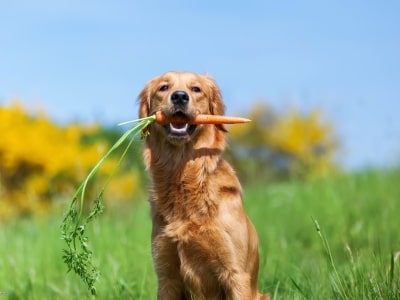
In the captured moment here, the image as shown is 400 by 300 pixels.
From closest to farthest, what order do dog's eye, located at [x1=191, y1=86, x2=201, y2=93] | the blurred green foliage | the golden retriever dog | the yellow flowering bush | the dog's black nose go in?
the golden retriever dog
the dog's black nose
dog's eye, located at [x1=191, y1=86, x2=201, y2=93]
the yellow flowering bush
the blurred green foliage

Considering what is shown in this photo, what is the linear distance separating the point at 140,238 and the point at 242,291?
377 cm

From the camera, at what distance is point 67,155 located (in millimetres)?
15312

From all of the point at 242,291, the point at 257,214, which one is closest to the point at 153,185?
the point at 242,291

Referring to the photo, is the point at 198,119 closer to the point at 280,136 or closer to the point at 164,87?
the point at 164,87

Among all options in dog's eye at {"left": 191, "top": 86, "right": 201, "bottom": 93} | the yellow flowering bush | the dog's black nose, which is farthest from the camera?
the yellow flowering bush

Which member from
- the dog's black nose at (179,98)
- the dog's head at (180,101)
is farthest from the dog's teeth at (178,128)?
the dog's black nose at (179,98)

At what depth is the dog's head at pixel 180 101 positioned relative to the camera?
478 centimetres

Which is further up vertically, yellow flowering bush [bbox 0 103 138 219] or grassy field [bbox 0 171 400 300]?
yellow flowering bush [bbox 0 103 138 219]

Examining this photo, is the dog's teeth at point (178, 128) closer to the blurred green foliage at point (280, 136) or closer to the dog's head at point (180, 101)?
the dog's head at point (180, 101)

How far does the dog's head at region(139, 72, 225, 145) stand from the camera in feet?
15.7

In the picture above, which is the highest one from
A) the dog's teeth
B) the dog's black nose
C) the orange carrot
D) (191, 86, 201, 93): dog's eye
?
(191, 86, 201, 93): dog's eye

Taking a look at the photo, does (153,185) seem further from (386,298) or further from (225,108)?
(386,298)

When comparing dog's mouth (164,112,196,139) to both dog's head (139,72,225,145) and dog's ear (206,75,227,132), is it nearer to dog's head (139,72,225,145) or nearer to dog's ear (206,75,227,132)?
dog's head (139,72,225,145)

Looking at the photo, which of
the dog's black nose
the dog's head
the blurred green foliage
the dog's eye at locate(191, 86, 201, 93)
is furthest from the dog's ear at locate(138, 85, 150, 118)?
the blurred green foliage
